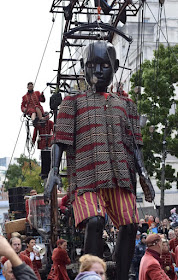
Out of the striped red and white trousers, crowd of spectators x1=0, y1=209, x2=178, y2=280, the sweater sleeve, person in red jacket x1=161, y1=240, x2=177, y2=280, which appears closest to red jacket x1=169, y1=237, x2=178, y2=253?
crowd of spectators x1=0, y1=209, x2=178, y2=280

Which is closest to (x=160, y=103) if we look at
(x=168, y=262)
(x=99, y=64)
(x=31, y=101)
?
(x=31, y=101)

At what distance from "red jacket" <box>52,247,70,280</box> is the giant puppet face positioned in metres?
4.03

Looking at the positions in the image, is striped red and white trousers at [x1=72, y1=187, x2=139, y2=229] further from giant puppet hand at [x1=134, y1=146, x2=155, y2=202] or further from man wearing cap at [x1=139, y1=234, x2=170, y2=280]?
man wearing cap at [x1=139, y1=234, x2=170, y2=280]

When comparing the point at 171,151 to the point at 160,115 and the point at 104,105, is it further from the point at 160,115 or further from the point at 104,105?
the point at 104,105

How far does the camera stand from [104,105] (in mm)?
5988

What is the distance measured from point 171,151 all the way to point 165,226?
10.0 m

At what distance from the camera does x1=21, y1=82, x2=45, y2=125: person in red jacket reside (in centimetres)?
1490

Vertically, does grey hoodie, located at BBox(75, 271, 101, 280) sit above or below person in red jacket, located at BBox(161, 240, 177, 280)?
above

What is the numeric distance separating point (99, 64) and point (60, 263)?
426cm

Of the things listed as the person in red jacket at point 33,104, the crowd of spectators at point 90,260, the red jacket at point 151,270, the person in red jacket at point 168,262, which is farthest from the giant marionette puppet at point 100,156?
the person in red jacket at point 33,104

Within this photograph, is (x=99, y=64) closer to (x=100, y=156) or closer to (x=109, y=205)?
(x=100, y=156)

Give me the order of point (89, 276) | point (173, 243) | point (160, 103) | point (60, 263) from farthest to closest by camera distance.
Answer: point (160, 103) < point (173, 243) < point (60, 263) < point (89, 276)

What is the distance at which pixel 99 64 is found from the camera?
235 inches

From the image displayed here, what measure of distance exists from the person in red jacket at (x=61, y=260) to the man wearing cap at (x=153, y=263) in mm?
2782
